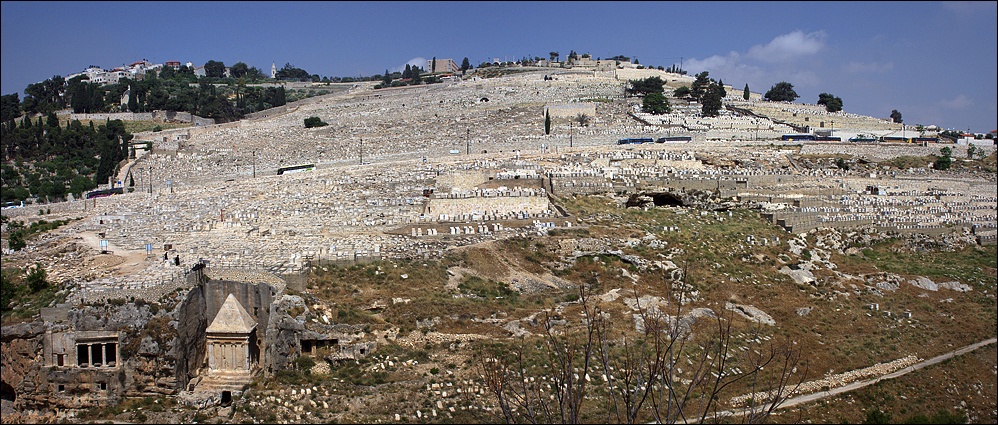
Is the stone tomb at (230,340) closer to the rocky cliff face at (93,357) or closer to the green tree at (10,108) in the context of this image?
the rocky cliff face at (93,357)

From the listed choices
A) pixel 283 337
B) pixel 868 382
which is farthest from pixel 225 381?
pixel 868 382

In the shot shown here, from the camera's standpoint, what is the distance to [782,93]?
68125 millimetres

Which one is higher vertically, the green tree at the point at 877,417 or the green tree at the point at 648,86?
the green tree at the point at 648,86

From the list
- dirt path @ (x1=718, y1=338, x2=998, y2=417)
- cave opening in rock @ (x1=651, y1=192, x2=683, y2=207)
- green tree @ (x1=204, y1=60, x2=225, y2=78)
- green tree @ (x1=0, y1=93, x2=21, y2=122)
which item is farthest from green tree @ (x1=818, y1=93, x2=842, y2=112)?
green tree @ (x1=204, y1=60, x2=225, y2=78)

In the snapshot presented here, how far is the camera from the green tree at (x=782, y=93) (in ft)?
223

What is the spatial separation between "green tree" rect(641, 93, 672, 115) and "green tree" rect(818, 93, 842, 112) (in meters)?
15.9

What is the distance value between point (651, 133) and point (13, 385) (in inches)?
1403

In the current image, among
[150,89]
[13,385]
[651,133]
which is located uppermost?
[150,89]

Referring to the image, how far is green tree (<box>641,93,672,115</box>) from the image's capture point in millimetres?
52969

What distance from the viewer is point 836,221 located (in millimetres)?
29875

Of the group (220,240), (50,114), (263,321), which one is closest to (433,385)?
(263,321)

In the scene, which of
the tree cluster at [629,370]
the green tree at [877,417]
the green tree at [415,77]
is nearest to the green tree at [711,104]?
the tree cluster at [629,370]

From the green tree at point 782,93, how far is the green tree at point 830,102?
3.58 metres

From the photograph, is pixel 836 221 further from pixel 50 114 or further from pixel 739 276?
pixel 50 114
